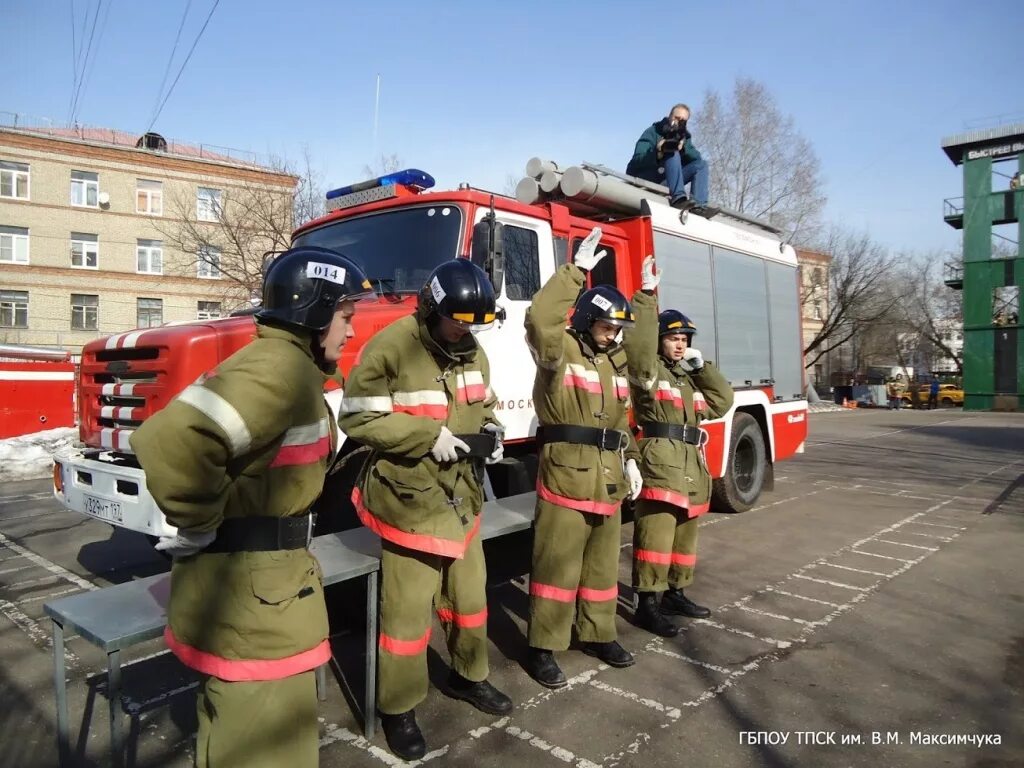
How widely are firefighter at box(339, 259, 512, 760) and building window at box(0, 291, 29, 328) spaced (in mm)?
34609

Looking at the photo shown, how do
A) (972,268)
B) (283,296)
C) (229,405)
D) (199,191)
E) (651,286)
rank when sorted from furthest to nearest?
1. (972,268)
2. (199,191)
3. (651,286)
4. (283,296)
5. (229,405)

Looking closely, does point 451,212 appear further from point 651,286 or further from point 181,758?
point 181,758

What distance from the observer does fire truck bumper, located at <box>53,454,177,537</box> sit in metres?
3.87

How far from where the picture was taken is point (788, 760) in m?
3.02

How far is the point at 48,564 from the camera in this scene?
5887 mm

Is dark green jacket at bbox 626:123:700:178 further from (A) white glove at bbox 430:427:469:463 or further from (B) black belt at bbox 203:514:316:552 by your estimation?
(B) black belt at bbox 203:514:316:552

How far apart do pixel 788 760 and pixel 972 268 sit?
145 feet

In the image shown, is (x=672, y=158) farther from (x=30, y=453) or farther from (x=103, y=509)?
(x=30, y=453)

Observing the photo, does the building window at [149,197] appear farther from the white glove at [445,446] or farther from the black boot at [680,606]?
the white glove at [445,446]

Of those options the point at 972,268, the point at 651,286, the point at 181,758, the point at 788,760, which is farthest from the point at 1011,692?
the point at 972,268

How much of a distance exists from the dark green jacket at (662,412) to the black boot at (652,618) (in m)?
0.62

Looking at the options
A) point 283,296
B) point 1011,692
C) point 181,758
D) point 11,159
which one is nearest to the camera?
point 283,296

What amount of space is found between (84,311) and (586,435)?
114 ft

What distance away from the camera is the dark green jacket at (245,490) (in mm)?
1833
